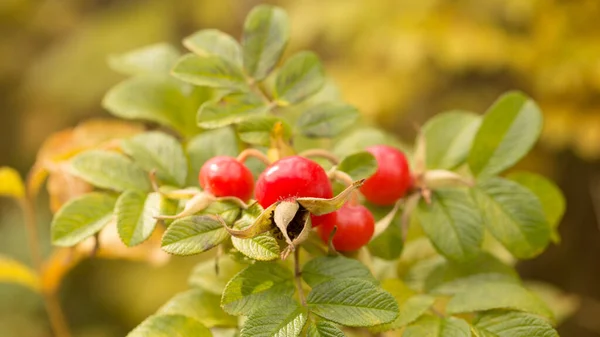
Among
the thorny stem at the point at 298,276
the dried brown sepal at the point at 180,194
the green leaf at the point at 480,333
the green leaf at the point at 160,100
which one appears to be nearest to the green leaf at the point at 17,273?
the green leaf at the point at 160,100

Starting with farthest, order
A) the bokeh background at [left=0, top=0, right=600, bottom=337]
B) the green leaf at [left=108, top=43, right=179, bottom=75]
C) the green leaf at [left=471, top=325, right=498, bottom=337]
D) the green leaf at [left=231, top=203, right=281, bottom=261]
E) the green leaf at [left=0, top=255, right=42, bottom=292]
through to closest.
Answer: the bokeh background at [left=0, top=0, right=600, bottom=337]
the green leaf at [left=0, top=255, right=42, bottom=292]
the green leaf at [left=108, top=43, right=179, bottom=75]
the green leaf at [left=471, top=325, right=498, bottom=337]
the green leaf at [left=231, top=203, right=281, bottom=261]

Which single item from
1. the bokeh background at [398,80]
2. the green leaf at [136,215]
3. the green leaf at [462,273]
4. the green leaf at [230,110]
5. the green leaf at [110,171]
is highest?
the green leaf at [230,110]

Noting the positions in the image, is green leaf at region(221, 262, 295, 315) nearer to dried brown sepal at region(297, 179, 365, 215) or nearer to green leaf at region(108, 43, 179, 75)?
dried brown sepal at region(297, 179, 365, 215)

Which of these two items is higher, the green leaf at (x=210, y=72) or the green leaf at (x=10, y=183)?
the green leaf at (x=210, y=72)

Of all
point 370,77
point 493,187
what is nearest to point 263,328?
point 493,187

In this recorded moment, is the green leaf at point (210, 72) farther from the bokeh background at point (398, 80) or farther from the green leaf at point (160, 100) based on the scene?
the bokeh background at point (398, 80)

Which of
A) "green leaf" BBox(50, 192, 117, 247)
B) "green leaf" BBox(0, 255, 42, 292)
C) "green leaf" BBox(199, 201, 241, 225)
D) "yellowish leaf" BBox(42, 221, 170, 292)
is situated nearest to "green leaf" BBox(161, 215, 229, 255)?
"green leaf" BBox(199, 201, 241, 225)
